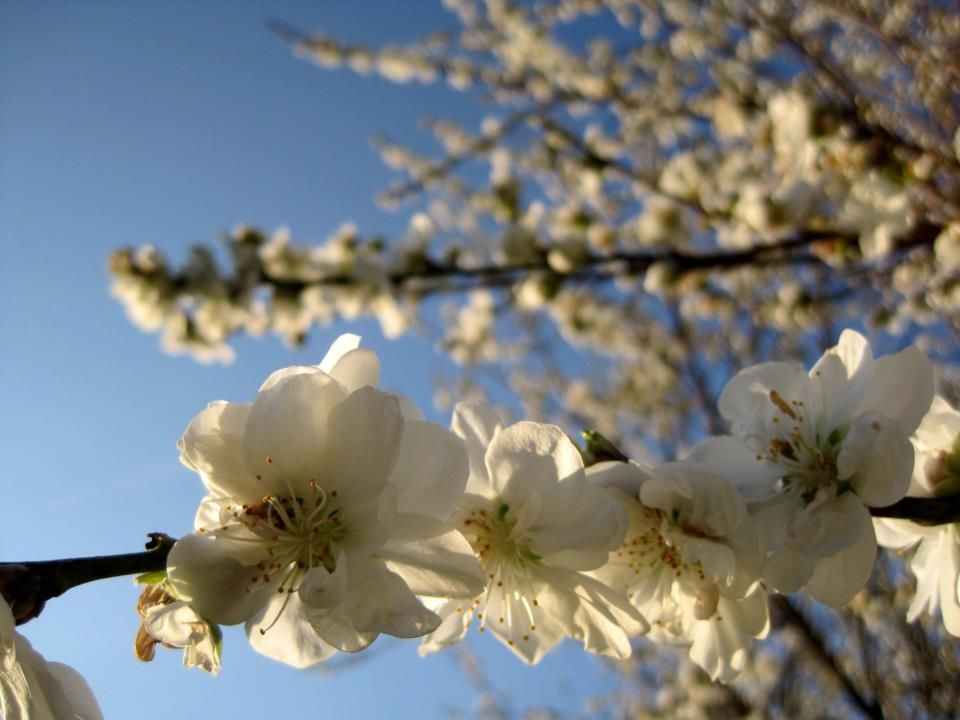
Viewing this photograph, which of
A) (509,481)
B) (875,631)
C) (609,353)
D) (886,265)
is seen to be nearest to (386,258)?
(886,265)

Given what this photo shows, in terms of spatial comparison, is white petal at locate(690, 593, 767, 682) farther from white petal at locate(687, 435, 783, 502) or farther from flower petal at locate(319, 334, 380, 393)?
flower petal at locate(319, 334, 380, 393)

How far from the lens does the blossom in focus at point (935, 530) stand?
0.90 metres

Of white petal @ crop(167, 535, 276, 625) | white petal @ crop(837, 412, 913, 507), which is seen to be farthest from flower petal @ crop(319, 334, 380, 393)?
white petal @ crop(837, 412, 913, 507)

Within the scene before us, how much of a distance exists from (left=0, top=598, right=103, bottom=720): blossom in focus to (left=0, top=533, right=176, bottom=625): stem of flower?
0.02 metres

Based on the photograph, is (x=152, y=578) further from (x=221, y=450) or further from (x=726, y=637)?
(x=726, y=637)

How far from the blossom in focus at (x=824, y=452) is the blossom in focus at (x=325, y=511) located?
1.24 feet

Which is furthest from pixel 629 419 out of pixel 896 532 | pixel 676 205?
pixel 896 532

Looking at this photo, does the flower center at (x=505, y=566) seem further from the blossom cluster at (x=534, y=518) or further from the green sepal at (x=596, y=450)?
the green sepal at (x=596, y=450)

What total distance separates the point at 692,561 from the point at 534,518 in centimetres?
18

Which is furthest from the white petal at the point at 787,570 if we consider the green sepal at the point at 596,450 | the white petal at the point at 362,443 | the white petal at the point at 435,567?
the white petal at the point at 362,443

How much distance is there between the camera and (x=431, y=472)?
754mm

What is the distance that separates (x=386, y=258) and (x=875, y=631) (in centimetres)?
505

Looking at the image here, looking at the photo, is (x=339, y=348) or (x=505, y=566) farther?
(x=505, y=566)

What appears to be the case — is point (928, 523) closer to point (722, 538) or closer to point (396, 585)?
point (722, 538)
